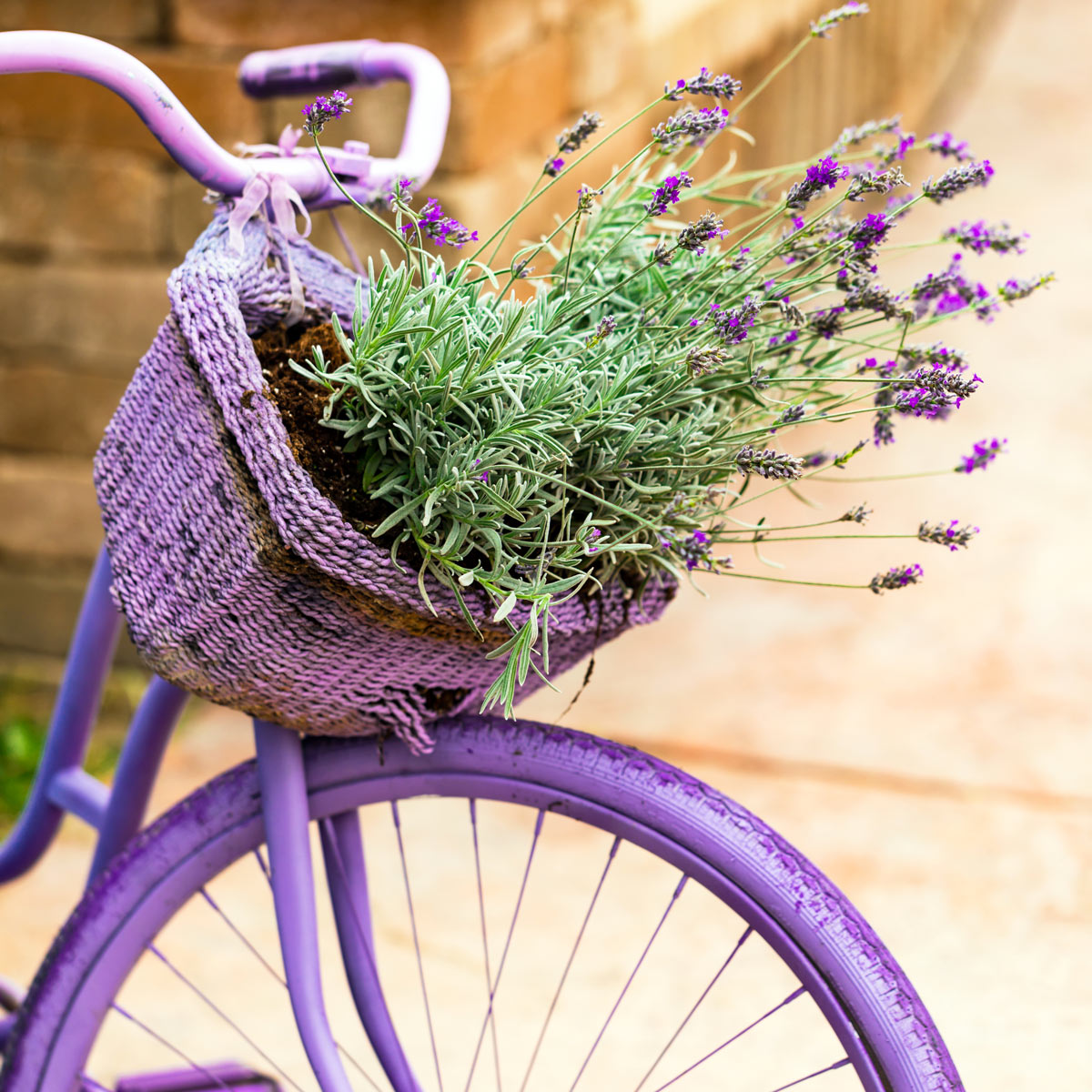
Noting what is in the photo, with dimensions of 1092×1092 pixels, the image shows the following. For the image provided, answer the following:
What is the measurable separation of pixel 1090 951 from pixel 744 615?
1174 millimetres

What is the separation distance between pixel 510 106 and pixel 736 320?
5.75 feet

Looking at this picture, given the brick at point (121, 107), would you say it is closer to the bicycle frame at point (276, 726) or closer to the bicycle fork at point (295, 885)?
the bicycle frame at point (276, 726)

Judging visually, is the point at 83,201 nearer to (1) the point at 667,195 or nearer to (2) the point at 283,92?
(2) the point at 283,92

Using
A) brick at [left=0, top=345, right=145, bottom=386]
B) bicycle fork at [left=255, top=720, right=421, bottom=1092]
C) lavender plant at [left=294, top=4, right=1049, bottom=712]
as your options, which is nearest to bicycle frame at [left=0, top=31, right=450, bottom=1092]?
bicycle fork at [left=255, top=720, right=421, bottom=1092]

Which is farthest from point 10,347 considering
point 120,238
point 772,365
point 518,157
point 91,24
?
point 772,365

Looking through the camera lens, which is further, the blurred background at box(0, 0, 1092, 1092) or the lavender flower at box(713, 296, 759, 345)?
the blurred background at box(0, 0, 1092, 1092)

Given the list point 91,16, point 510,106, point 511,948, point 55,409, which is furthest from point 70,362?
point 511,948

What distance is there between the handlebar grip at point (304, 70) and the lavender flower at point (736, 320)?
55cm

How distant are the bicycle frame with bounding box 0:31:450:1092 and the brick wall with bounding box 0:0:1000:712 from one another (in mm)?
1113

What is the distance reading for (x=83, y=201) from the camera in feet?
8.49

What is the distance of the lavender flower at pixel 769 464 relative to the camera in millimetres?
896

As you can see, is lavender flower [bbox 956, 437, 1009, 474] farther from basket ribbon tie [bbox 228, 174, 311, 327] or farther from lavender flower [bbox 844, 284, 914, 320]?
basket ribbon tie [bbox 228, 174, 311, 327]

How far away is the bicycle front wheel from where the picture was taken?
1.00 metres

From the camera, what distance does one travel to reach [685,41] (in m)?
3.57
